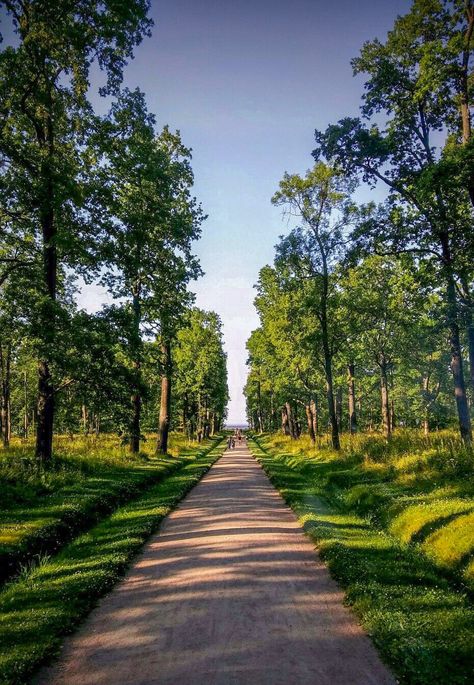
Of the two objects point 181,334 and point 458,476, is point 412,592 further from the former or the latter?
point 181,334

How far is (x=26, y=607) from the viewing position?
20.5 ft

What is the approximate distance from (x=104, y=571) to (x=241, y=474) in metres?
13.9

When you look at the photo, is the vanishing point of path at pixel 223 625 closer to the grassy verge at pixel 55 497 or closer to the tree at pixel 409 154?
the grassy verge at pixel 55 497

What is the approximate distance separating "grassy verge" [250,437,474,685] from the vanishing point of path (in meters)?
0.25

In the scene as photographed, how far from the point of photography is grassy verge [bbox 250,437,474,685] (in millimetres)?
4730

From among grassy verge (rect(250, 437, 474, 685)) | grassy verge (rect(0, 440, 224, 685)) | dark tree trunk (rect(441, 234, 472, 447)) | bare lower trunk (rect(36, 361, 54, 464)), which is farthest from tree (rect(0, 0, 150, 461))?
dark tree trunk (rect(441, 234, 472, 447))

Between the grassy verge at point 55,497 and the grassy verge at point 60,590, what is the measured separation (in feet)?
1.56

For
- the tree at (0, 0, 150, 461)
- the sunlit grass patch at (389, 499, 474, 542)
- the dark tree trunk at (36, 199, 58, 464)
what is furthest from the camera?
the dark tree trunk at (36, 199, 58, 464)

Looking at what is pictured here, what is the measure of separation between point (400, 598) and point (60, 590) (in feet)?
17.7

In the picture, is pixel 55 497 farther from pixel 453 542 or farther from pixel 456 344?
pixel 456 344

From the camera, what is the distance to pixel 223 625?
5707mm

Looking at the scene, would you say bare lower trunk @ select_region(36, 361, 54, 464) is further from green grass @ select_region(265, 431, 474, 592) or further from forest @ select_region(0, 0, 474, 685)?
green grass @ select_region(265, 431, 474, 592)

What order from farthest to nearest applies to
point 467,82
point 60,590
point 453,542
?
point 467,82
point 453,542
point 60,590

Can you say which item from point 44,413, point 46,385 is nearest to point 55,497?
point 44,413
